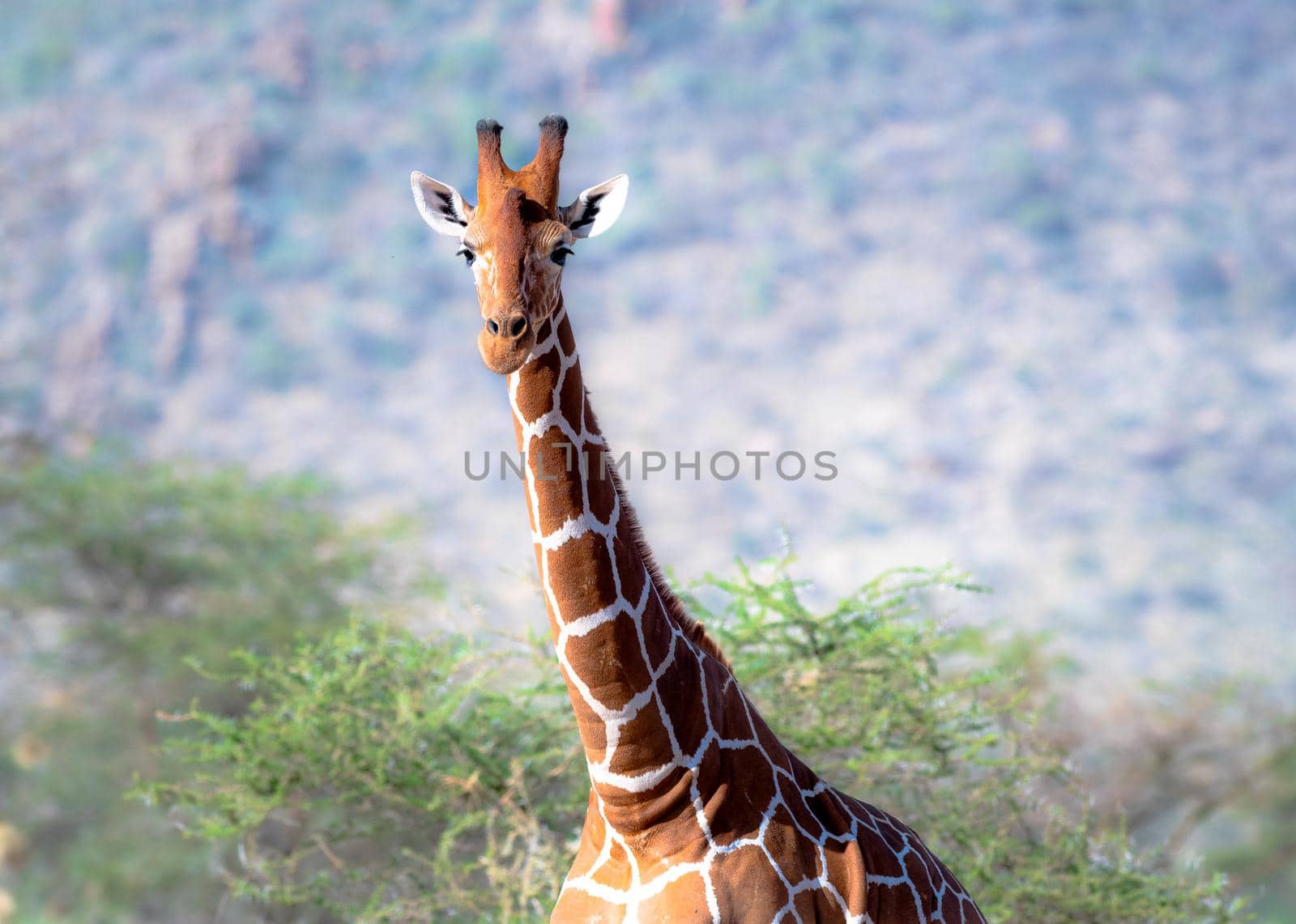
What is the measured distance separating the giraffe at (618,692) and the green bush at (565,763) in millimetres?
2021

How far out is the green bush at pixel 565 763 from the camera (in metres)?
5.39

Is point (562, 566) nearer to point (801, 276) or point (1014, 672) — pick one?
point (1014, 672)

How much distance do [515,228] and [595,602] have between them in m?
0.93

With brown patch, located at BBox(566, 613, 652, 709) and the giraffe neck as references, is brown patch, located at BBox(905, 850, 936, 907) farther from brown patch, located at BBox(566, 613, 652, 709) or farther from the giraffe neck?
brown patch, located at BBox(566, 613, 652, 709)

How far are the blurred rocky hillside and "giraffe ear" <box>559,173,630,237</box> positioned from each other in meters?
19.5

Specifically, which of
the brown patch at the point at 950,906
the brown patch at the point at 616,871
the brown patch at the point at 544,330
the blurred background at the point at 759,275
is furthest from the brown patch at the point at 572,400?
the blurred background at the point at 759,275

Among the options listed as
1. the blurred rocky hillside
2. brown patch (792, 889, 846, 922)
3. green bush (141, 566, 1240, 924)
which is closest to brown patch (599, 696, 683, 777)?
brown patch (792, 889, 846, 922)

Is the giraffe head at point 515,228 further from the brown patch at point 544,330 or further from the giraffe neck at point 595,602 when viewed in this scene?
the giraffe neck at point 595,602

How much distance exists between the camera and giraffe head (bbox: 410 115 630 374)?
2943 millimetres

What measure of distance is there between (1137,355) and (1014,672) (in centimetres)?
2476

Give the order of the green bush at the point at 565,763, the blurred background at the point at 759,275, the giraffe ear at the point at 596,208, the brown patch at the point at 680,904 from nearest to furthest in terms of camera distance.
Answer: the brown patch at the point at 680,904 < the giraffe ear at the point at 596,208 < the green bush at the point at 565,763 < the blurred background at the point at 759,275

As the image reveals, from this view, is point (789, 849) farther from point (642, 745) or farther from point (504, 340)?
point (504, 340)

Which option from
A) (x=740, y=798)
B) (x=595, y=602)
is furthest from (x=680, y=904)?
(x=595, y=602)

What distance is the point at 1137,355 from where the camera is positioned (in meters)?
28.5
